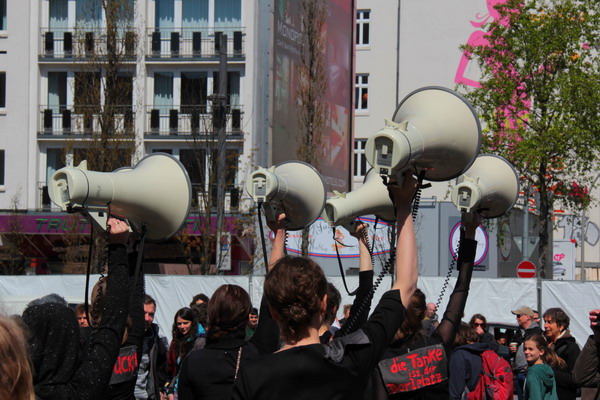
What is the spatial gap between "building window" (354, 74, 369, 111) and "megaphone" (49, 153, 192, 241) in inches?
1459

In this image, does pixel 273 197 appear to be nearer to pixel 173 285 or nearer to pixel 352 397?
pixel 352 397

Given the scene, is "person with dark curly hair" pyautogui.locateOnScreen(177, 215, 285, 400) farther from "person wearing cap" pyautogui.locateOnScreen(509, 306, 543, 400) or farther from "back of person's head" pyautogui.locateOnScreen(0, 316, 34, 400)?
"person wearing cap" pyautogui.locateOnScreen(509, 306, 543, 400)

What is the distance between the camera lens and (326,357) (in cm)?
327

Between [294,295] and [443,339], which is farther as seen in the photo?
[443,339]

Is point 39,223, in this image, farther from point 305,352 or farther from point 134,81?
point 305,352

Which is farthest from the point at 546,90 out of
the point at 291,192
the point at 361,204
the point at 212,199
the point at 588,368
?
the point at 291,192

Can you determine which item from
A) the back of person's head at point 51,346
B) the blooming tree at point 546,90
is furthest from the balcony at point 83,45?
the back of person's head at point 51,346

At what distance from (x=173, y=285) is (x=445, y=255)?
1488 cm

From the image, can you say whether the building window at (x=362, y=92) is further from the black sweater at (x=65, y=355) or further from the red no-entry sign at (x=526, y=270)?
the black sweater at (x=65, y=355)

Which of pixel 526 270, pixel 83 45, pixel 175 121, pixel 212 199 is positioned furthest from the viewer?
pixel 175 121

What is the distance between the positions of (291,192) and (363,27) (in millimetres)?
37169

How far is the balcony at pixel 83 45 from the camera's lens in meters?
26.8

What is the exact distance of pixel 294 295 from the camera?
3.28m

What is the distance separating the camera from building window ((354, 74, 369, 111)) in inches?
1655
